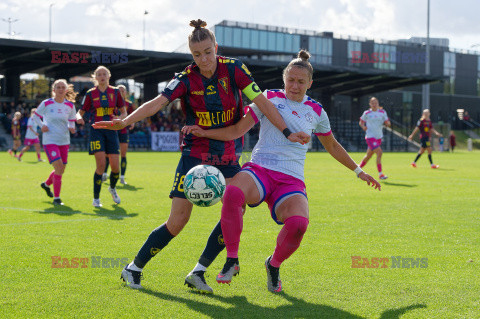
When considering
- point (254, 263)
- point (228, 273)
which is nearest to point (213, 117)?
point (228, 273)

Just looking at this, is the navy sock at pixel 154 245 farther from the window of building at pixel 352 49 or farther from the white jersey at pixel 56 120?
the window of building at pixel 352 49

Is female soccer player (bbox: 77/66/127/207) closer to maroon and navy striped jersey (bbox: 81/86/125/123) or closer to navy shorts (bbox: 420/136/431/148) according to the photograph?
maroon and navy striped jersey (bbox: 81/86/125/123)

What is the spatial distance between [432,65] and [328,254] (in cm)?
7571

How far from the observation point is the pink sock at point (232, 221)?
14.8ft

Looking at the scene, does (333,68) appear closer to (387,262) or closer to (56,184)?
(56,184)

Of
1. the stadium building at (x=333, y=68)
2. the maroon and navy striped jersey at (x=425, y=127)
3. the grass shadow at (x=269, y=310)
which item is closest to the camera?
the grass shadow at (x=269, y=310)

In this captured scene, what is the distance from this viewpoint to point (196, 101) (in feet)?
15.9

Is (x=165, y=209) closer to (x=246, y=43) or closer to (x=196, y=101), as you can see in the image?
(x=196, y=101)

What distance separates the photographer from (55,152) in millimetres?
10312

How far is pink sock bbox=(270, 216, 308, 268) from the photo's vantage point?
4.50m

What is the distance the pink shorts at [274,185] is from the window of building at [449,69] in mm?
78019

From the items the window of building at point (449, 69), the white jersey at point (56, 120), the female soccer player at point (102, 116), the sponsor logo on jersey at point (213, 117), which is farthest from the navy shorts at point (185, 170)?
the window of building at point (449, 69)

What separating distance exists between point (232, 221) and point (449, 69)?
8008 centimetres

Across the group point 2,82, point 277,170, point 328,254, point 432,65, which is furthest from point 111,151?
point 432,65
